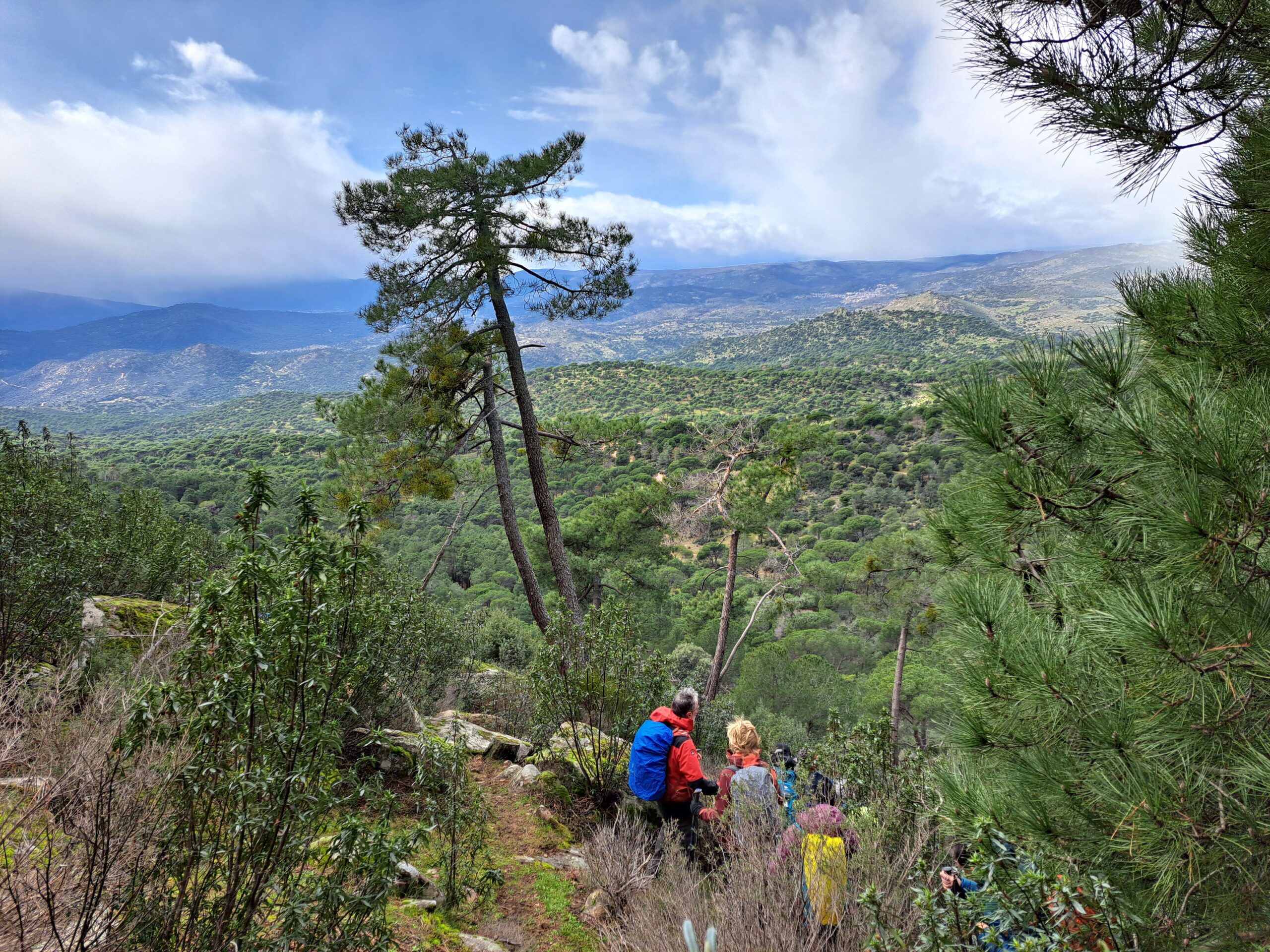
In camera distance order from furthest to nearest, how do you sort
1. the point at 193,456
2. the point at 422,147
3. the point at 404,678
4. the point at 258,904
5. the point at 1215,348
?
the point at 193,456
the point at 422,147
the point at 404,678
the point at 1215,348
the point at 258,904

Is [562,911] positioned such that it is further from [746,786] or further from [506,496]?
[506,496]

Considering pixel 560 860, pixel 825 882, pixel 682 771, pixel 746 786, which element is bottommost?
pixel 560 860

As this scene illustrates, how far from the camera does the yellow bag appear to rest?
101 inches

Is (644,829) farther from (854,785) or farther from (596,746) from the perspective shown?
(854,785)

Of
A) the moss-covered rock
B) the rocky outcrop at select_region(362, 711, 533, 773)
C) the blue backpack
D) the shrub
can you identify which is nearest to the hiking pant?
the blue backpack

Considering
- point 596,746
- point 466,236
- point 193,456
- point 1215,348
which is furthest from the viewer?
point 193,456

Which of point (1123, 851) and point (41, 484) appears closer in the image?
point (1123, 851)

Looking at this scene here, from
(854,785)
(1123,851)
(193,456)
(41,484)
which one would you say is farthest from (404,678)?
(193,456)

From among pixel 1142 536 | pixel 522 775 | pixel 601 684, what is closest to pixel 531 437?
pixel 601 684

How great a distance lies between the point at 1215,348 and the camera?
96.4 inches

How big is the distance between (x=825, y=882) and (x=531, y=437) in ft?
20.9

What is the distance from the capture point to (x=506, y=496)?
26.9ft

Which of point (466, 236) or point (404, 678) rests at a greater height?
point (466, 236)

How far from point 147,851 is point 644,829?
9.48ft
